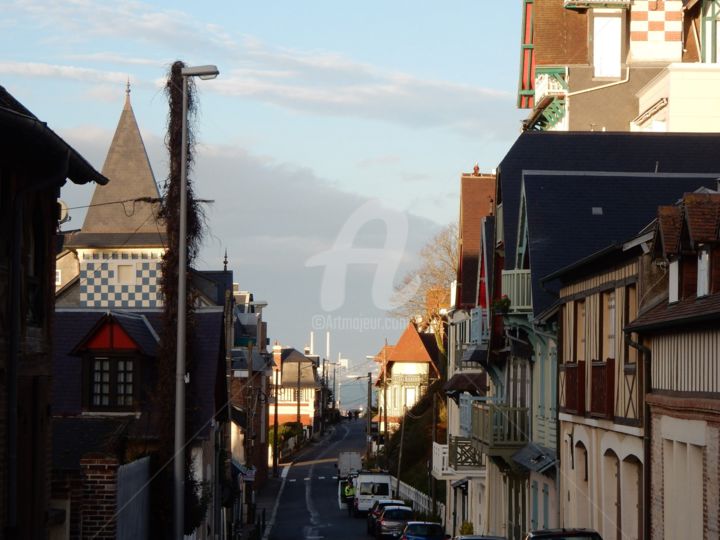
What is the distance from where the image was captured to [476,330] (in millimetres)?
37875

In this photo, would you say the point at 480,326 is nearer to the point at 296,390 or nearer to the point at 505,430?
the point at 505,430

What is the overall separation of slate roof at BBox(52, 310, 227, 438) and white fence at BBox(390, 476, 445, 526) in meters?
22.4

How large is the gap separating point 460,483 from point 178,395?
80.0 feet

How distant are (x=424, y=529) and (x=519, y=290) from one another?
9858 millimetres

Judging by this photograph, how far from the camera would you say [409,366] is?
94.8 meters

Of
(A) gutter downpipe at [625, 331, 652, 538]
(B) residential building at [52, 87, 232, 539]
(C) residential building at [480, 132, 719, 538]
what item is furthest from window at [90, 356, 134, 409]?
(A) gutter downpipe at [625, 331, 652, 538]

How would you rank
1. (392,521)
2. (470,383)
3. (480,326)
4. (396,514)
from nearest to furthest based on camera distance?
(480,326), (470,383), (392,521), (396,514)

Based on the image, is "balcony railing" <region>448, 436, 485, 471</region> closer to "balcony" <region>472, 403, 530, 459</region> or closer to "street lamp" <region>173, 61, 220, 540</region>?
"balcony" <region>472, 403, 530, 459</region>

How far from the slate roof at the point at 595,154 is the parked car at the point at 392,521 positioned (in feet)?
50.0

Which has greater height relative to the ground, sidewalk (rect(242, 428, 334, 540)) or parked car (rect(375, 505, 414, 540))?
parked car (rect(375, 505, 414, 540))

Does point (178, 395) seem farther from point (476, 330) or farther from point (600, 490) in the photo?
point (476, 330)

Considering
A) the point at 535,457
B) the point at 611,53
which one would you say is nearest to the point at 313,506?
the point at 611,53

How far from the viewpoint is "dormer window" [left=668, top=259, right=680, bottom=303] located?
17812 mm

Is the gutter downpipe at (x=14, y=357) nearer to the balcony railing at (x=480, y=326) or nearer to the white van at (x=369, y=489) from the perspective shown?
the balcony railing at (x=480, y=326)
